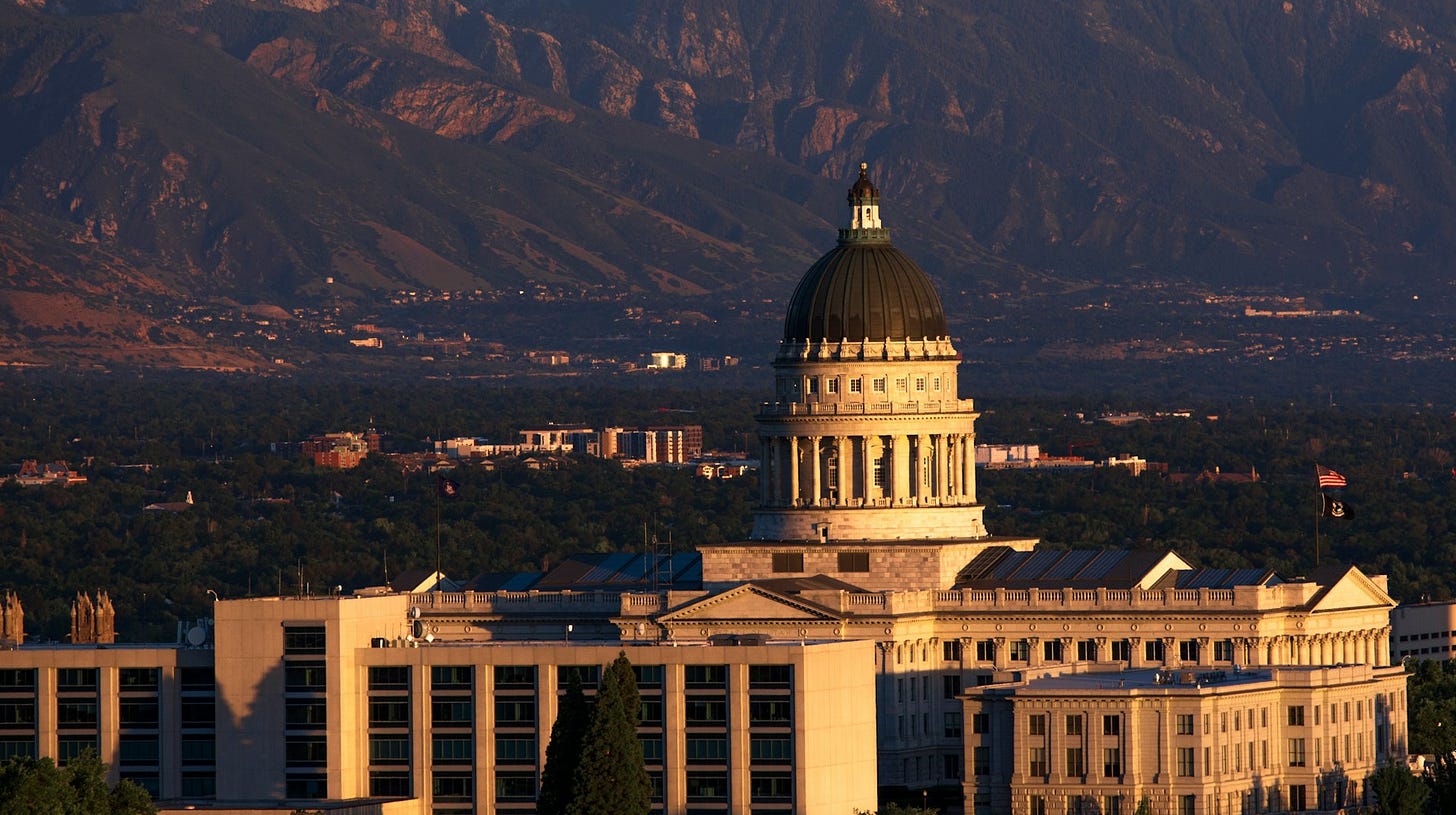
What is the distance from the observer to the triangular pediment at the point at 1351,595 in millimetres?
173000

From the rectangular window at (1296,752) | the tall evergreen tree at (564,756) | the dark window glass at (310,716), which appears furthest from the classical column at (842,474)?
the tall evergreen tree at (564,756)

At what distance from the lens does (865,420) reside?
183 m

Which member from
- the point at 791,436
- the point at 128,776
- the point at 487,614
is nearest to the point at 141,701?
the point at 128,776

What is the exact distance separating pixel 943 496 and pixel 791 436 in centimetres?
596

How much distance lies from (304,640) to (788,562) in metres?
35.7

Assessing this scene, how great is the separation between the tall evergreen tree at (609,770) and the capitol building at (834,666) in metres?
9.86

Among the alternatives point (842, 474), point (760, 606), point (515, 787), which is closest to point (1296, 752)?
point (760, 606)

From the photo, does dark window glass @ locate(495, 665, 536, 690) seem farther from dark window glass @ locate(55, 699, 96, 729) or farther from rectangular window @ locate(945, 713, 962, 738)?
rectangular window @ locate(945, 713, 962, 738)

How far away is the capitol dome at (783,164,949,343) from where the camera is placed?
183 m

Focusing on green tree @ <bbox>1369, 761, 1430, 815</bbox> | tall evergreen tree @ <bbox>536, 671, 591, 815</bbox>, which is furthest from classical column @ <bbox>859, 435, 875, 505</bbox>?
tall evergreen tree @ <bbox>536, 671, 591, 815</bbox>

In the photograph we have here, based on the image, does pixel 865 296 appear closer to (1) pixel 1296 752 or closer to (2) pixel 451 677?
(1) pixel 1296 752

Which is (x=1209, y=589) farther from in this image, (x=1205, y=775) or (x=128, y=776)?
(x=128, y=776)

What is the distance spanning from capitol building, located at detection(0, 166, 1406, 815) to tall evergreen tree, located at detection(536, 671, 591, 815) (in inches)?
331

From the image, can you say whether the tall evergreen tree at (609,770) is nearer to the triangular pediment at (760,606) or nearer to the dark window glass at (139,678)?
the dark window glass at (139,678)
